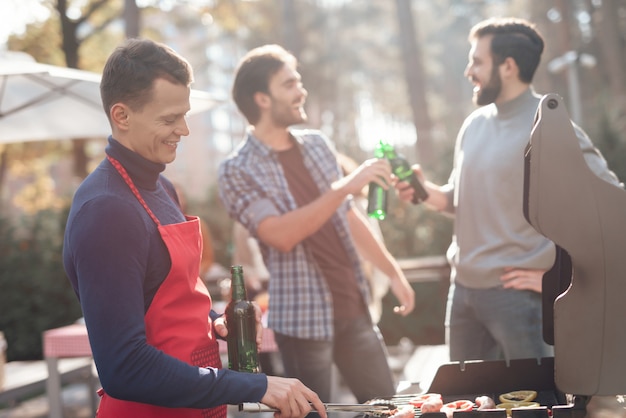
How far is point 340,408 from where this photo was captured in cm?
173

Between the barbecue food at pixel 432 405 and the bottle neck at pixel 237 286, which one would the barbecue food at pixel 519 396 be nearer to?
the barbecue food at pixel 432 405

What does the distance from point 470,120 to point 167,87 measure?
6.03 feet

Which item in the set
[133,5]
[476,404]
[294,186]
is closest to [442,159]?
[133,5]

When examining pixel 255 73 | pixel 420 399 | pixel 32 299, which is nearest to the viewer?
pixel 420 399

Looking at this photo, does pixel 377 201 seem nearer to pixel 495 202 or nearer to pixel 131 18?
pixel 495 202

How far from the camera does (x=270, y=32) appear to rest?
82.8 feet

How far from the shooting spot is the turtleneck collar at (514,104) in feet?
10.2

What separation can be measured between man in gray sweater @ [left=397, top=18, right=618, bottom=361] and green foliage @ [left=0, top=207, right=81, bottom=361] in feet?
23.7

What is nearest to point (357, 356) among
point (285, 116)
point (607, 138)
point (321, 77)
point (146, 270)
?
point (285, 116)

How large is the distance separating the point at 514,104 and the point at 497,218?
1.55 feet

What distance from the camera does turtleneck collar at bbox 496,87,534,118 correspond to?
10.2 ft

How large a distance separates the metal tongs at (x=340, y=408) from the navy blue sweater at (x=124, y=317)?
2 centimetres

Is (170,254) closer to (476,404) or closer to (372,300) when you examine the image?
(476,404)

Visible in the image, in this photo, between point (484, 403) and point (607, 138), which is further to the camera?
point (607, 138)
